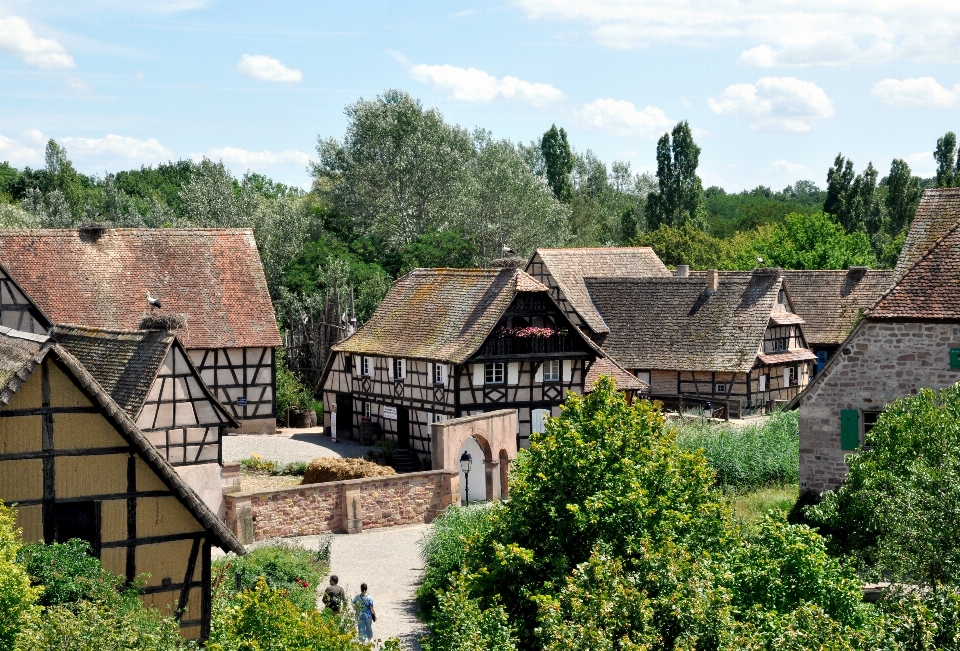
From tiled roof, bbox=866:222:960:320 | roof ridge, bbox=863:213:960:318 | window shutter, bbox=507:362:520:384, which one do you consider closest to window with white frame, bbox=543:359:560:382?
window shutter, bbox=507:362:520:384

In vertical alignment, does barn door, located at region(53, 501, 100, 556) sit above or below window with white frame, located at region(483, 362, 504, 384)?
below

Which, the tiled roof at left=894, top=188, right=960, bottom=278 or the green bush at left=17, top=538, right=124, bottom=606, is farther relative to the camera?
the tiled roof at left=894, top=188, right=960, bottom=278

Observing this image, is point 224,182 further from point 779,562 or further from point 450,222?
point 779,562

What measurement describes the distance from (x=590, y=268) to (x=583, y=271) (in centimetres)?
59

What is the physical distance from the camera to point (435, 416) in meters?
38.0

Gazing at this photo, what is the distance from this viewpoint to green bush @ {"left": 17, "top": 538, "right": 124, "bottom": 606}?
14875mm

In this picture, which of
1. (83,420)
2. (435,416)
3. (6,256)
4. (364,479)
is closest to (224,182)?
(6,256)

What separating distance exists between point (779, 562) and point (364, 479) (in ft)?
52.4

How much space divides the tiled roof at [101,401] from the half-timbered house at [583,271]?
104 feet

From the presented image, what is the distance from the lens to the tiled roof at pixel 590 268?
1996 inches

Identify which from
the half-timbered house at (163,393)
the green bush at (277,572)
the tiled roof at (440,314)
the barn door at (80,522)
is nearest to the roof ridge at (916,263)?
the green bush at (277,572)

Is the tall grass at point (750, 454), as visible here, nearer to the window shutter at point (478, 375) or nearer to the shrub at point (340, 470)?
the window shutter at point (478, 375)

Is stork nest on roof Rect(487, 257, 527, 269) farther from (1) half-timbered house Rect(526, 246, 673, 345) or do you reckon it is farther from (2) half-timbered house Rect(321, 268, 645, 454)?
(1) half-timbered house Rect(526, 246, 673, 345)

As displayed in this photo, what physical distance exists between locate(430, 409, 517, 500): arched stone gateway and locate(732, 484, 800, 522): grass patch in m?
6.56
